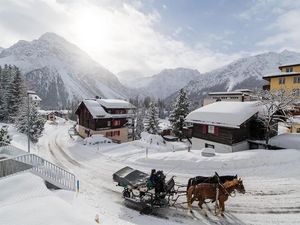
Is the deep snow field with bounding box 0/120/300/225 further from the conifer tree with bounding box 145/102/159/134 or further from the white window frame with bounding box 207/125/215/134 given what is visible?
the conifer tree with bounding box 145/102/159/134

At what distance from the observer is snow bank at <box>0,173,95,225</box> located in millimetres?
9156

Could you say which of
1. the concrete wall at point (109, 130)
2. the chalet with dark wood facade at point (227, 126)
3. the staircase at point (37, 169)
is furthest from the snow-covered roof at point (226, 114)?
the concrete wall at point (109, 130)

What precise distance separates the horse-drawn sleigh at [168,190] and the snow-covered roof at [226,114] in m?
15.8

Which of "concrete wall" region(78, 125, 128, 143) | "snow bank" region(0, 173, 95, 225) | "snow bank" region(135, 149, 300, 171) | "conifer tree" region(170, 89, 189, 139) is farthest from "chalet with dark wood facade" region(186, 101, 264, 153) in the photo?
"concrete wall" region(78, 125, 128, 143)

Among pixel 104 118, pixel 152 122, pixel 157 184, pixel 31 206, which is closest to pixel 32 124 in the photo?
pixel 104 118

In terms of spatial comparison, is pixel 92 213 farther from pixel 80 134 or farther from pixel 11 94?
pixel 11 94

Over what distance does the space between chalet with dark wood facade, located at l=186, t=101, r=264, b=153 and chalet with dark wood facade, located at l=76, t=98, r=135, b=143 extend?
65.9ft

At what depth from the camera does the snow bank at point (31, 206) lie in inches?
360

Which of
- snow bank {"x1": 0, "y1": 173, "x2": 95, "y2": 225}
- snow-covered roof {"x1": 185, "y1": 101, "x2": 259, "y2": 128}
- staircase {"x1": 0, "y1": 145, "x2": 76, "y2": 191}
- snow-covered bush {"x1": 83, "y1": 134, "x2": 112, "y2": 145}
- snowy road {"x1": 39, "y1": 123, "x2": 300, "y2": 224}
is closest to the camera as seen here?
snow bank {"x1": 0, "y1": 173, "x2": 95, "y2": 225}

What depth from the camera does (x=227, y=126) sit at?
1097 inches

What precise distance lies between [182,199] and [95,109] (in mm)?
37488

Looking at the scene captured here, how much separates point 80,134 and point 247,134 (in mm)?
38152

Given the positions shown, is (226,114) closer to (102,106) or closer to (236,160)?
(236,160)

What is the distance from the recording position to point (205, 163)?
70.1 feet
